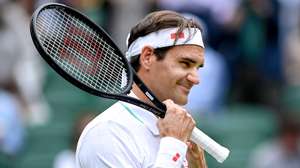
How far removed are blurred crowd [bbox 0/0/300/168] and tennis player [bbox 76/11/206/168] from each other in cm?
532

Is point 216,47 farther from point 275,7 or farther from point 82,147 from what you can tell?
point 82,147

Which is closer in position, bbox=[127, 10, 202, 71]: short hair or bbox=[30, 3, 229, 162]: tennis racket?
bbox=[30, 3, 229, 162]: tennis racket

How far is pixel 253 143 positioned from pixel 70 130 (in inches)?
72.9

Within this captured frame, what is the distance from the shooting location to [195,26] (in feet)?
18.5

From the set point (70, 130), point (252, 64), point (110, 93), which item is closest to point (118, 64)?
point (110, 93)

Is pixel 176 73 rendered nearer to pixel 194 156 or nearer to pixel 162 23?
pixel 162 23

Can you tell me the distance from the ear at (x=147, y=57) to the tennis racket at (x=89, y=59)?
8 cm

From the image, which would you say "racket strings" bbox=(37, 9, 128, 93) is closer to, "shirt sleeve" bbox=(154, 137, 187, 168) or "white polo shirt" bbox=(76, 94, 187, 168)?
"white polo shirt" bbox=(76, 94, 187, 168)

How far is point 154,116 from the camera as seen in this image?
553cm

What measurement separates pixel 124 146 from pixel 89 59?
69 centimetres

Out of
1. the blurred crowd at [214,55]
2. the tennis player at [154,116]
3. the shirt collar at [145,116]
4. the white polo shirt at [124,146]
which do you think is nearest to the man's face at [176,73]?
the tennis player at [154,116]

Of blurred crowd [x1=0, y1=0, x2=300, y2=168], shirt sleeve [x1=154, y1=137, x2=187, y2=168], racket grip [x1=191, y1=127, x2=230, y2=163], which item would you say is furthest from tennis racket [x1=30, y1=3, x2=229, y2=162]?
blurred crowd [x1=0, y1=0, x2=300, y2=168]

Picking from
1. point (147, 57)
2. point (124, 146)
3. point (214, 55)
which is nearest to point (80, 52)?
point (147, 57)

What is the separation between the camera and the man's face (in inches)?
216
